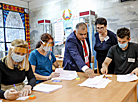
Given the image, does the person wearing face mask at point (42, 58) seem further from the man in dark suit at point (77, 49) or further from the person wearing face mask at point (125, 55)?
the person wearing face mask at point (125, 55)

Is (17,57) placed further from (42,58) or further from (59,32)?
(59,32)

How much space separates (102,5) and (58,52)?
248 cm

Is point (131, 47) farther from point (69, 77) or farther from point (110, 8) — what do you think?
point (110, 8)

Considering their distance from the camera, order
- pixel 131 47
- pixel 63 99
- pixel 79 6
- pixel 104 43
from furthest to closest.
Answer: pixel 79 6, pixel 104 43, pixel 131 47, pixel 63 99

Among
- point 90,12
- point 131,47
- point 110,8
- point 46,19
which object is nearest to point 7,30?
point 46,19

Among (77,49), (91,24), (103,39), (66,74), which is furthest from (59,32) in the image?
(66,74)

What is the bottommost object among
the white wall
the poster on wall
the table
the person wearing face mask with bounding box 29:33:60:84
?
the table

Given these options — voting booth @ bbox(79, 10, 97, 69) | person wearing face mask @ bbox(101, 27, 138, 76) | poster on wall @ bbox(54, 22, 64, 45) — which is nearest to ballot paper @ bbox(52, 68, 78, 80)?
person wearing face mask @ bbox(101, 27, 138, 76)

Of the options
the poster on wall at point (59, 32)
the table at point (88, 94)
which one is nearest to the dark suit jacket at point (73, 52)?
the table at point (88, 94)

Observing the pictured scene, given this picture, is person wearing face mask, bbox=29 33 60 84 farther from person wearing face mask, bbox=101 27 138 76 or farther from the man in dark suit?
person wearing face mask, bbox=101 27 138 76

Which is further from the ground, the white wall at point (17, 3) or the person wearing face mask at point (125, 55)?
the white wall at point (17, 3)

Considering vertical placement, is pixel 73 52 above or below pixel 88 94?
above

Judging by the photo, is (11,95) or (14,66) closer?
(11,95)

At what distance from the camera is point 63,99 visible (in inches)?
53.3
